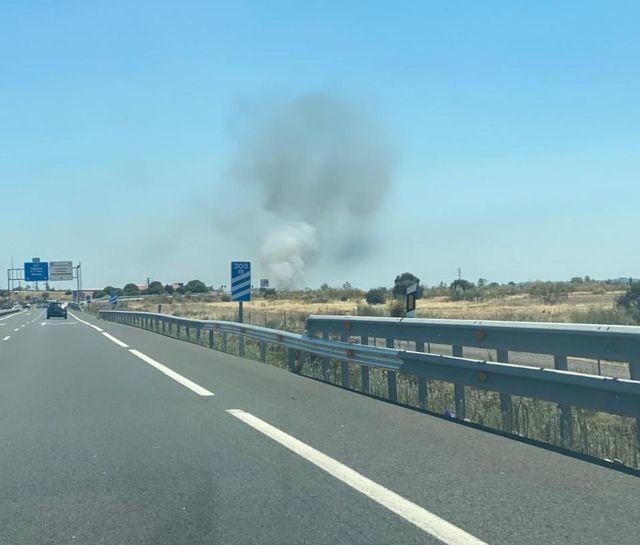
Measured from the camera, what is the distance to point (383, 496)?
23.0ft

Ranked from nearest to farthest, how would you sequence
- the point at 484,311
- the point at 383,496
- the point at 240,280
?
the point at 383,496, the point at 240,280, the point at 484,311

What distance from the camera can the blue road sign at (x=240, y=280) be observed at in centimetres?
2873

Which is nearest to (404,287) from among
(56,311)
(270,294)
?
(56,311)

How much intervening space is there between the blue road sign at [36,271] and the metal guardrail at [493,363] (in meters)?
84.5

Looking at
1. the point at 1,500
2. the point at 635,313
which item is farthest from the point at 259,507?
the point at 635,313

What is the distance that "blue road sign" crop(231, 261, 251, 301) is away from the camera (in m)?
28.7

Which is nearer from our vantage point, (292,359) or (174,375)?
(174,375)

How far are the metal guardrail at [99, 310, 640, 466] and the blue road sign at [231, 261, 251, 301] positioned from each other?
12.6 meters

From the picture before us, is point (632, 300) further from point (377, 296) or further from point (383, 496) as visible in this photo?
point (377, 296)

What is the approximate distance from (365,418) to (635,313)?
2096 centimetres

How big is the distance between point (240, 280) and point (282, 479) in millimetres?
21469

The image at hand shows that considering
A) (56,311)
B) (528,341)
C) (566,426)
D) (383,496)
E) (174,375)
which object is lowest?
(383,496)

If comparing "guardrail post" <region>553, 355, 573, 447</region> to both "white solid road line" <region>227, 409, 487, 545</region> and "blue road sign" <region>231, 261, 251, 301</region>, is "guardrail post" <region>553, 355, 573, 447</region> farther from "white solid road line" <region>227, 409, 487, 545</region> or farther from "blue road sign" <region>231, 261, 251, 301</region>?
"blue road sign" <region>231, 261, 251, 301</region>

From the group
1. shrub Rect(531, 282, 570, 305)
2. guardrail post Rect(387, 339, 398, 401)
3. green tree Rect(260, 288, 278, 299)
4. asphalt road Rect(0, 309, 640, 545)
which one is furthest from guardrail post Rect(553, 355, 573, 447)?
green tree Rect(260, 288, 278, 299)
